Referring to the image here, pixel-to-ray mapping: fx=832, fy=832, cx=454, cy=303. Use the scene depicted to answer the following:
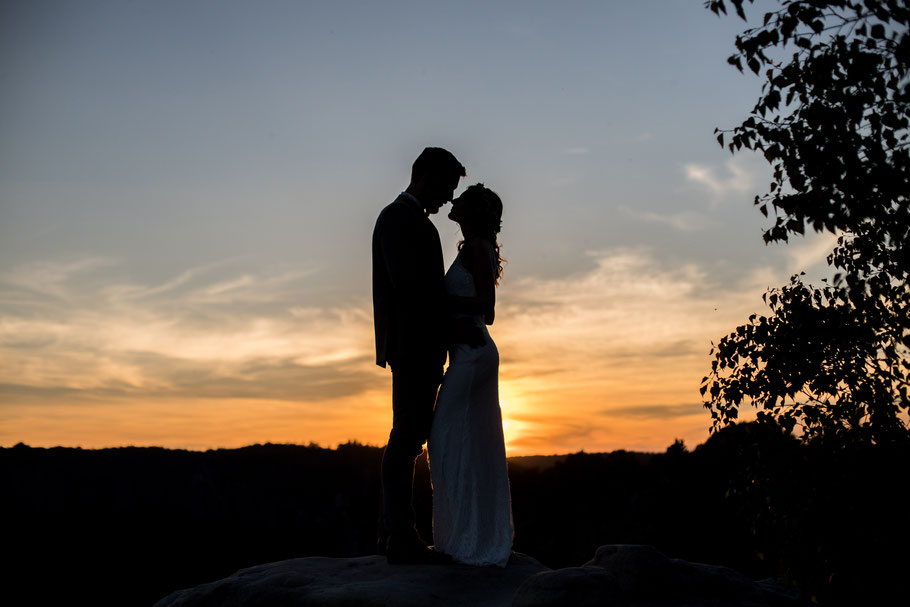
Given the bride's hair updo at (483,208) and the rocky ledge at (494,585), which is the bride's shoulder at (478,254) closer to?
the bride's hair updo at (483,208)

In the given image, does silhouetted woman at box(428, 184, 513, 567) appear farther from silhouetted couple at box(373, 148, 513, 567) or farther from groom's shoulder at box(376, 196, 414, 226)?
groom's shoulder at box(376, 196, 414, 226)

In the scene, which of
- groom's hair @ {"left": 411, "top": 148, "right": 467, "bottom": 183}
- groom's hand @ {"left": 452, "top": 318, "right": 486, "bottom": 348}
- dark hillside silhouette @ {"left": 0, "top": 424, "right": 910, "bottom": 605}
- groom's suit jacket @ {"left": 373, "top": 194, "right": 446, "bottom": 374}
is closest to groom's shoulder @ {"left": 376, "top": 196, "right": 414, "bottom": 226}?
groom's suit jacket @ {"left": 373, "top": 194, "right": 446, "bottom": 374}

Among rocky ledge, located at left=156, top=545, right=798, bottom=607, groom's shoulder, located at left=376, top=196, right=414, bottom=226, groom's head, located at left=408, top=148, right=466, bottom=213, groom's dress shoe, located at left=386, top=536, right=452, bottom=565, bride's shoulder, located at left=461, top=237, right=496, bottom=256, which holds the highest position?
groom's head, located at left=408, top=148, right=466, bottom=213

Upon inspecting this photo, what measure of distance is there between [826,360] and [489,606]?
3.78 meters

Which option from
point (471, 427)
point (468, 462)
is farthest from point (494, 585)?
point (471, 427)

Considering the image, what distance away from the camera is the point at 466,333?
713 cm

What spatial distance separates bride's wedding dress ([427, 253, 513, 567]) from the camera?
7012 mm

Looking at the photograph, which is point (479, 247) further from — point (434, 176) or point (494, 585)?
point (494, 585)

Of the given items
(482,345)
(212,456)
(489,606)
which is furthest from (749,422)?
(212,456)

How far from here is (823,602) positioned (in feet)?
22.5

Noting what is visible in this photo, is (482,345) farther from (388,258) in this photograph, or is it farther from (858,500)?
(858,500)

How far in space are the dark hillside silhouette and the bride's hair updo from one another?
33.4ft

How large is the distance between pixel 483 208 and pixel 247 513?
2269cm

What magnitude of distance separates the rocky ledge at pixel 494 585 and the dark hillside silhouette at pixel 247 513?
9319 mm
